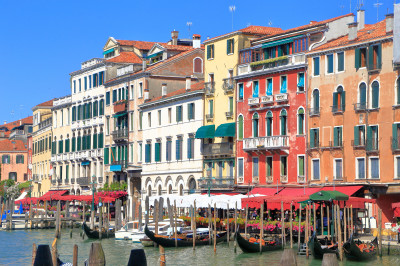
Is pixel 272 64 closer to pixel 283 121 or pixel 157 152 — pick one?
pixel 283 121

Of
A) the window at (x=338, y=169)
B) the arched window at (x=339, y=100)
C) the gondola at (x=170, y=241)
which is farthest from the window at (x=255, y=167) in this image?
the gondola at (x=170, y=241)

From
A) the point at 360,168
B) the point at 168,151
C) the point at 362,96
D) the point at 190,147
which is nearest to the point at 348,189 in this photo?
the point at 360,168

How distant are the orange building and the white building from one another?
36.4 feet

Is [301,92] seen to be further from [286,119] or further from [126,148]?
[126,148]

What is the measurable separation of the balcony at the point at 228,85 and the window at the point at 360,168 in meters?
11.3

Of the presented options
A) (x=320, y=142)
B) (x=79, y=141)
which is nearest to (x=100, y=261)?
(x=320, y=142)

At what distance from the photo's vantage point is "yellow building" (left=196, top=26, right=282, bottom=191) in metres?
50.0

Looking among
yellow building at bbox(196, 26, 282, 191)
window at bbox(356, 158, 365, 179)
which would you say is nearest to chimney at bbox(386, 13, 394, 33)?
window at bbox(356, 158, 365, 179)

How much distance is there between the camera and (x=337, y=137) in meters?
42.4

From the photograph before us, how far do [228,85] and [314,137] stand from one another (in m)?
8.45

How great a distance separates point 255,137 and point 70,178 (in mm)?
29095

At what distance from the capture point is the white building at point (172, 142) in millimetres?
53719

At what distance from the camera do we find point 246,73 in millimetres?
48750

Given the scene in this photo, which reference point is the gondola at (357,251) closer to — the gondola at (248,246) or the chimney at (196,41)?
the gondola at (248,246)
